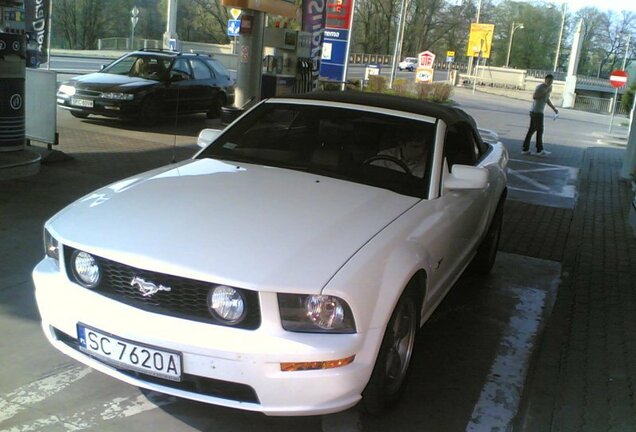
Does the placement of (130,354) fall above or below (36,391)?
above

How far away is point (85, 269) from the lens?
3029 millimetres

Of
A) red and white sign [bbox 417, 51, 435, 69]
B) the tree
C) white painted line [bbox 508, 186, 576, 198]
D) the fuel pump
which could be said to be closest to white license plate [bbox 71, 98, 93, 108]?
the fuel pump

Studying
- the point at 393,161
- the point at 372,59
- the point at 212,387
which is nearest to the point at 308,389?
the point at 212,387

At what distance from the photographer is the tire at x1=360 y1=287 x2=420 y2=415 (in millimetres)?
3016

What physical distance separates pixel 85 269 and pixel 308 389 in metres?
1.23

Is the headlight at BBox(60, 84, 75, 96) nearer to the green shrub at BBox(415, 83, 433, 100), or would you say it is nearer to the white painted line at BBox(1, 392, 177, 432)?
the white painted line at BBox(1, 392, 177, 432)

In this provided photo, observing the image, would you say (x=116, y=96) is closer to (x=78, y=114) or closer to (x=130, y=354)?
(x=78, y=114)

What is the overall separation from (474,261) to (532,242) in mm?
1818

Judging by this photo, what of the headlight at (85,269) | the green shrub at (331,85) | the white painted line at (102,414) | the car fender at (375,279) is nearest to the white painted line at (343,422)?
the car fender at (375,279)

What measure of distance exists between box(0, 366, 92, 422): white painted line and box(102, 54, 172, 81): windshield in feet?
36.8

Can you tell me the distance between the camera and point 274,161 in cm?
424

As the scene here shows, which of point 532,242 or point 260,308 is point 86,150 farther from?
point 260,308

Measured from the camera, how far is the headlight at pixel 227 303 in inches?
107

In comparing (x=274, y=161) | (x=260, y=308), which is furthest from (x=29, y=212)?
(x=260, y=308)
